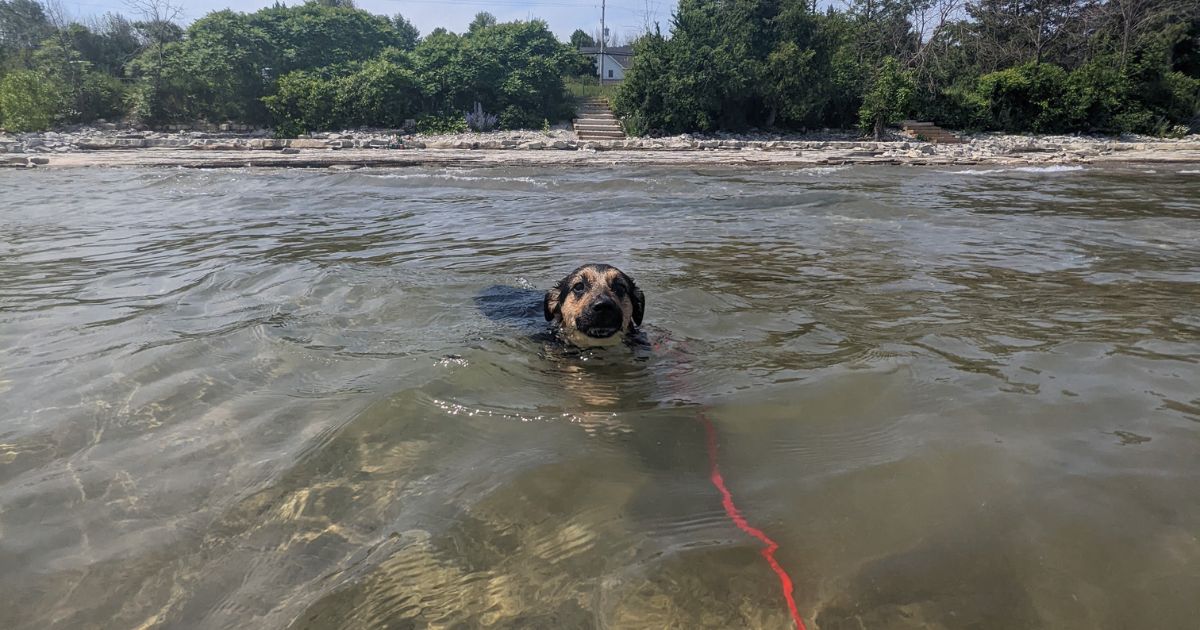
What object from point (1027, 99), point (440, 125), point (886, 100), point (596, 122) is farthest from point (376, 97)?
point (1027, 99)

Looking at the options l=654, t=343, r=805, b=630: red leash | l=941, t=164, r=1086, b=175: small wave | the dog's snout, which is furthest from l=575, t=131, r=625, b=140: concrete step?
l=654, t=343, r=805, b=630: red leash

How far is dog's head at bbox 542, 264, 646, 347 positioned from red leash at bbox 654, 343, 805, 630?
1.58 meters

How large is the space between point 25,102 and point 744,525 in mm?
38525

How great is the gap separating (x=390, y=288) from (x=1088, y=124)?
37581 millimetres

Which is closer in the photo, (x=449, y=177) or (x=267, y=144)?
(x=449, y=177)

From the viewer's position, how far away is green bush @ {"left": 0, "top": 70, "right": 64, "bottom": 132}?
28.6 meters

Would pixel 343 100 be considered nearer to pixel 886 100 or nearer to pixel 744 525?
pixel 886 100

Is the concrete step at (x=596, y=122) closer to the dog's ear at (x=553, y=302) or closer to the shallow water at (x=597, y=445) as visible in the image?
the shallow water at (x=597, y=445)

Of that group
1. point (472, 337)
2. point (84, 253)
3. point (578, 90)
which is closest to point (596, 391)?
point (472, 337)

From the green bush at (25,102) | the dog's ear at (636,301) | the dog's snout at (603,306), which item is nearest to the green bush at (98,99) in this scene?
the green bush at (25,102)

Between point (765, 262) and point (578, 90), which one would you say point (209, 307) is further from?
point (578, 90)

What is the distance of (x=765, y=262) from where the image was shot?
28.8 feet

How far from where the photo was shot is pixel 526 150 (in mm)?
26000

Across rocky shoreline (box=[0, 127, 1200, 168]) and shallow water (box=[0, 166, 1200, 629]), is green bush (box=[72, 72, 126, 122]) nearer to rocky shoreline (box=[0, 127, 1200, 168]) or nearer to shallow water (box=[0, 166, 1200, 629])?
rocky shoreline (box=[0, 127, 1200, 168])
